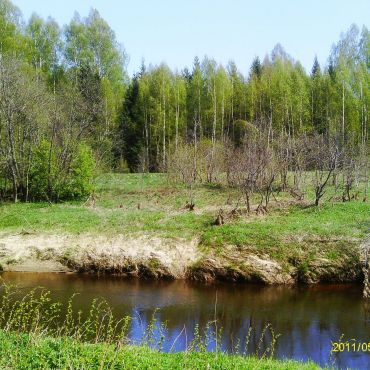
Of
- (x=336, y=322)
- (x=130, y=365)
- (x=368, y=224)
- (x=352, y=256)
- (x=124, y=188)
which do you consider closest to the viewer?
(x=130, y=365)

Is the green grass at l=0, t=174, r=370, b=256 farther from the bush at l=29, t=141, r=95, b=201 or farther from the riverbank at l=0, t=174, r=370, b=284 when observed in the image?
the bush at l=29, t=141, r=95, b=201

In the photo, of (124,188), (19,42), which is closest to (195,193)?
(124,188)

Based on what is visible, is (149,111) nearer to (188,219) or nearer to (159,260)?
(188,219)

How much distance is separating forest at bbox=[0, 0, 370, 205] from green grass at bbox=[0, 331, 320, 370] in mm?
17669

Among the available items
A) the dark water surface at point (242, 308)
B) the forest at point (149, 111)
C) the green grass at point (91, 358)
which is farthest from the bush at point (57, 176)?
the green grass at point (91, 358)

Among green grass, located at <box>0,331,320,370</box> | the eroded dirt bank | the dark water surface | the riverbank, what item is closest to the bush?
the riverbank

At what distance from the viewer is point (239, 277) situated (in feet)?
63.4

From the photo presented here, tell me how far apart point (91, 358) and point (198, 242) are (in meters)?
12.9

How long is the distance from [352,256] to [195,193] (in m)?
13.0

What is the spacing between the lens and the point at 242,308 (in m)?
16.0

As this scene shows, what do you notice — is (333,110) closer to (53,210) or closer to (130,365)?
(53,210)

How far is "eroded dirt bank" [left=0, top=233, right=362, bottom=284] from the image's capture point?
62.1 ft

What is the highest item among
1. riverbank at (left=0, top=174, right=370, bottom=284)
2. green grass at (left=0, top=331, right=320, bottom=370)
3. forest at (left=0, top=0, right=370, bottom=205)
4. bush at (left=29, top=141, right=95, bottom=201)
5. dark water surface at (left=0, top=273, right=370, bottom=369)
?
forest at (left=0, top=0, right=370, bottom=205)

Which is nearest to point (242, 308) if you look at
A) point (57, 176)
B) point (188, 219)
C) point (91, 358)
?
point (188, 219)
